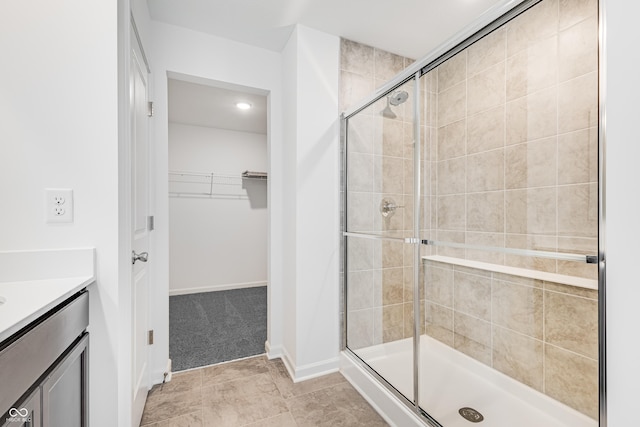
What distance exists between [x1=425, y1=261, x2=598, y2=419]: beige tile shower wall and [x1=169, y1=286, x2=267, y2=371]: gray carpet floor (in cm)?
151

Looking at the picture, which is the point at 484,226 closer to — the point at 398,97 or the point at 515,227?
the point at 515,227

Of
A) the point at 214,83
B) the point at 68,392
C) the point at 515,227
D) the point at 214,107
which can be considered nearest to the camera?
the point at 68,392

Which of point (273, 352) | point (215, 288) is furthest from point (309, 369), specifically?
point (215, 288)

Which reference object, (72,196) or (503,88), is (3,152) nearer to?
(72,196)

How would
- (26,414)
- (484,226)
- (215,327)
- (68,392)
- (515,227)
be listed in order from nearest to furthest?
(26,414), (68,392), (515,227), (484,226), (215,327)

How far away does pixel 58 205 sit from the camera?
1031mm

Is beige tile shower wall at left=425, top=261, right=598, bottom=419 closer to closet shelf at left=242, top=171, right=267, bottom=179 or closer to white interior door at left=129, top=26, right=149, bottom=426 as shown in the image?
white interior door at left=129, top=26, right=149, bottom=426

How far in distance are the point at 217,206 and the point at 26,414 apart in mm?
3753

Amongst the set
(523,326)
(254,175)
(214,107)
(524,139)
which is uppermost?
(214,107)

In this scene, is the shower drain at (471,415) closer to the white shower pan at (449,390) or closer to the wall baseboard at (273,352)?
the white shower pan at (449,390)

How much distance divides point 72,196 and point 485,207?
2021mm

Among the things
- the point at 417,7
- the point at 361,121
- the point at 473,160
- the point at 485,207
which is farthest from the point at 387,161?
the point at 417,7

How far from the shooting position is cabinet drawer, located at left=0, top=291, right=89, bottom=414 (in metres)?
0.62

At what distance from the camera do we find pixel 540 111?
1.46 metres
